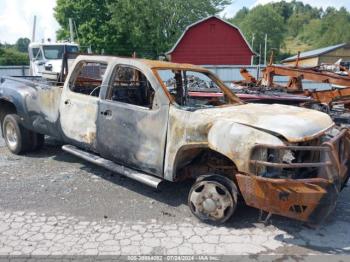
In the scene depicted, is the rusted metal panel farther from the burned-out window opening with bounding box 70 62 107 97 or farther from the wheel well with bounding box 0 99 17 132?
the wheel well with bounding box 0 99 17 132

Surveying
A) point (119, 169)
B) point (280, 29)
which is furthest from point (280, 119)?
point (280, 29)

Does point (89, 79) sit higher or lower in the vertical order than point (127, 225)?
higher

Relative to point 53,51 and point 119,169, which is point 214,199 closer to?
point 119,169

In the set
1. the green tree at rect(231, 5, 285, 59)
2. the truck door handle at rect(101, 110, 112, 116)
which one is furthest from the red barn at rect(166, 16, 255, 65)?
the green tree at rect(231, 5, 285, 59)

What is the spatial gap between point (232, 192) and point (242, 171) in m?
0.41

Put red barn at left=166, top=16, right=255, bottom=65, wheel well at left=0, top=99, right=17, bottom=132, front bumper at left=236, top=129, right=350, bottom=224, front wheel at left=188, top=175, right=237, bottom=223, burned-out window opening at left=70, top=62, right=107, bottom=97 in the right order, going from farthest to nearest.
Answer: red barn at left=166, top=16, right=255, bottom=65 < wheel well at left=0, top=99, right=17, bottom=132 < burned-out window opening at left=70, top=62, right=107, bottom=97 < front wheel at left=188, top=175, right=237, bottom=223 < front bumper at left=236, top=129, right=350, bottom=224

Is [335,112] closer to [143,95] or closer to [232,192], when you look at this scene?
[143,95]

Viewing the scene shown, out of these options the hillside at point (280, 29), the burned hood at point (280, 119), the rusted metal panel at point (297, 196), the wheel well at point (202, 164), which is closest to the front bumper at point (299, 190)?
the rusted metal panel at point (297, 196)

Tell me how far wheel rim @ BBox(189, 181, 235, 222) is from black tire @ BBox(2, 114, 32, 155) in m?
3.77

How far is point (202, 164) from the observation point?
16.3ft

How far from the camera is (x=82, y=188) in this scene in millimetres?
5676

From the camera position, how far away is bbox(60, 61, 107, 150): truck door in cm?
560

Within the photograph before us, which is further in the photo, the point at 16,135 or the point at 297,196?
the point at 16,135

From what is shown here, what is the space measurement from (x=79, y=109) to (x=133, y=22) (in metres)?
31.5
